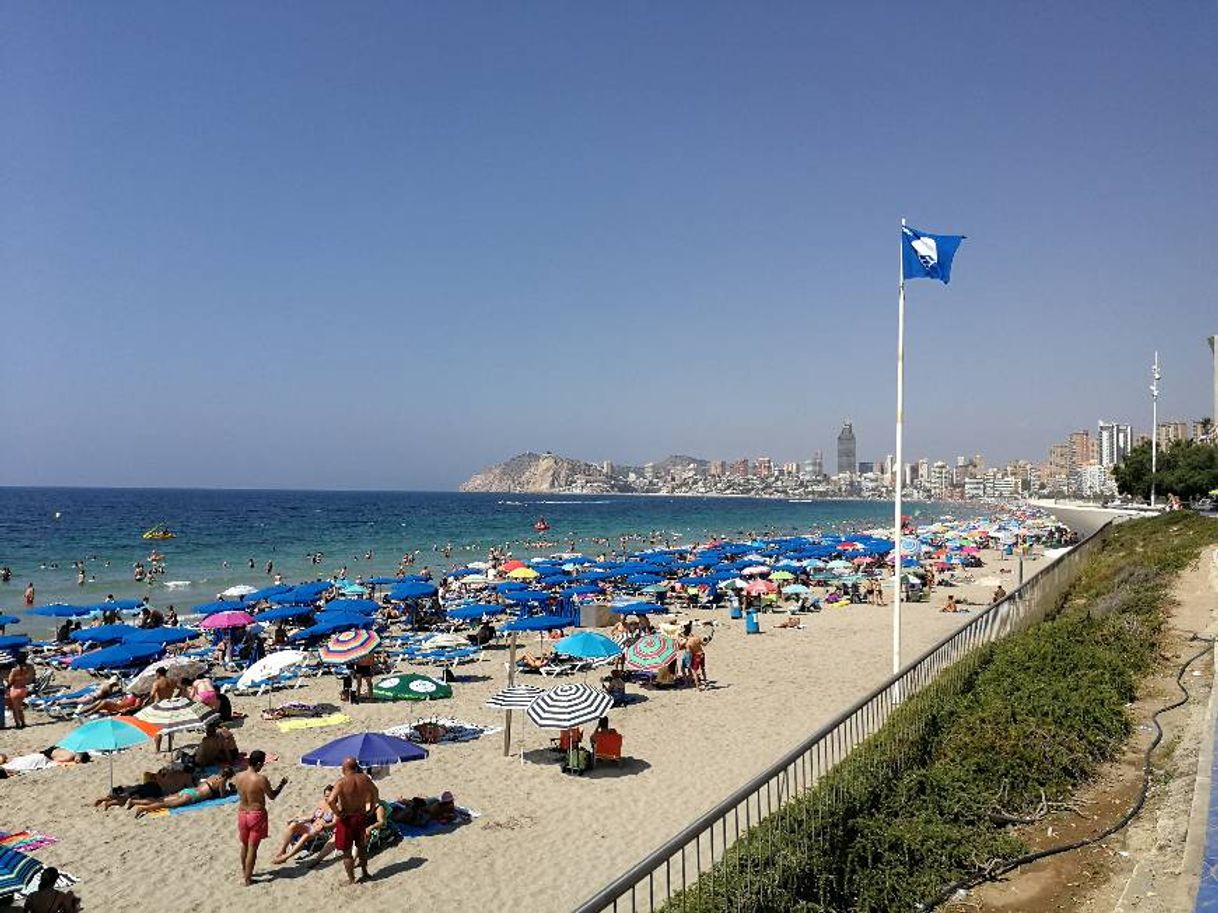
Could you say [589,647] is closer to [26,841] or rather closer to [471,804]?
[471,804]

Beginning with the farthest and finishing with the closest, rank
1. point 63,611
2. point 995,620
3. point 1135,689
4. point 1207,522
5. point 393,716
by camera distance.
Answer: point 1207,522
point 63,611
point 393,716
point 995,620
point 1135,689

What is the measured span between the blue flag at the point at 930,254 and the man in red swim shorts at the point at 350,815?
10176mm

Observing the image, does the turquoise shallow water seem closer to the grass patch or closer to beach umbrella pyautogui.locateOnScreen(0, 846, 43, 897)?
beach umbrella pyautogui.locateOnScreen(0, 846, 43, 897)

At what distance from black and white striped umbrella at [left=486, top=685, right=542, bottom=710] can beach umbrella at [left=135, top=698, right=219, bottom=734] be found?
412cm

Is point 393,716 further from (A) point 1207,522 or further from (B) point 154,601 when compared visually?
(A) point 1207,522

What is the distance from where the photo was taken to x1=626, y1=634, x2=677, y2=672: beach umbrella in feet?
53.8

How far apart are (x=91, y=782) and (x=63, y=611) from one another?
1590 centimetres

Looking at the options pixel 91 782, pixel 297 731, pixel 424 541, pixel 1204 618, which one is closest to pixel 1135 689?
pixel 1204 618

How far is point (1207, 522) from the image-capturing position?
31625mm

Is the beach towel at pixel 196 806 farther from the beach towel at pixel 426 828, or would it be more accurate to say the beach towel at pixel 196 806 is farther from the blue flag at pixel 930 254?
the blue flag at pixel 930 254

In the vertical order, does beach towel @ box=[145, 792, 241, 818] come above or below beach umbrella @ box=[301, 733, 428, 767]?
below

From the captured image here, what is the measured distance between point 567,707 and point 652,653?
5.17 metres

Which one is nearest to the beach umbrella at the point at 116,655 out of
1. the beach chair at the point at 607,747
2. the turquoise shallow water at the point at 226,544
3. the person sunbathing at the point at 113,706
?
the person sunbathing at the point at 113,706

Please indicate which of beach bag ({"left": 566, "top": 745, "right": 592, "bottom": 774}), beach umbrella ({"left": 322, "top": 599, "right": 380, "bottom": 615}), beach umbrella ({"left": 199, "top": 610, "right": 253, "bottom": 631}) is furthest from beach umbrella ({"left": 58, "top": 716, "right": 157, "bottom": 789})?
beach umbrella ({"left": 322, "top": 599, "right": 380, "bottom": 615})
